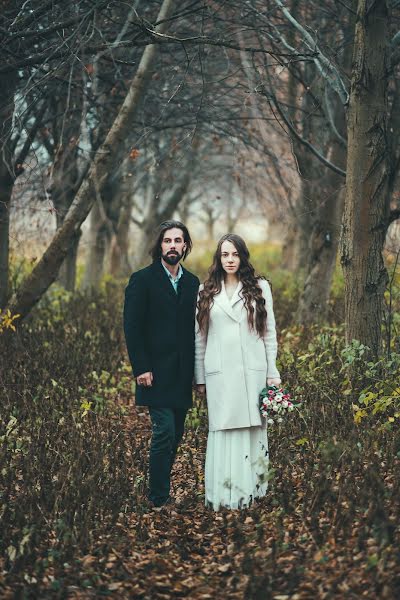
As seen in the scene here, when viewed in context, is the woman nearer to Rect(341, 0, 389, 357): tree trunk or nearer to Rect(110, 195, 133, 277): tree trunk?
Rect(341, 0, 389, 357): tree trunk

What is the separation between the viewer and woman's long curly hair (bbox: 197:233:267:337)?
17.4 ft

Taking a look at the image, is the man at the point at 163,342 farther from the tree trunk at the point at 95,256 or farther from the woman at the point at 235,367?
the tree trunk at the point at 95,256

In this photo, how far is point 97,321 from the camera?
37.1ft

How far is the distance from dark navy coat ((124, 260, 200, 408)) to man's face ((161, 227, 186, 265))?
0.09 metres

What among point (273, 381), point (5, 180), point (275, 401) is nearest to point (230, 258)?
point (273, 381)

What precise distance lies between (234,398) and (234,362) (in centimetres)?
23

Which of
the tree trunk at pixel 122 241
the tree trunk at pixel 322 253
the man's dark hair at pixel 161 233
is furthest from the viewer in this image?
the tree trunk at pixel 122 241

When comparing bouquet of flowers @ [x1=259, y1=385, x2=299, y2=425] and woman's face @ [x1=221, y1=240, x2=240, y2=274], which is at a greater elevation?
woman's face @ [x1=221, y1=240, x2=240, y2=274]

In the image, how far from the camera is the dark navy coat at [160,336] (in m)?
5.28

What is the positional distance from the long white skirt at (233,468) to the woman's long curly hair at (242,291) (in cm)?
69

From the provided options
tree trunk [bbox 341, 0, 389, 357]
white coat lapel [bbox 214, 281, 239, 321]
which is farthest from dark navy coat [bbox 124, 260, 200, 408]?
tree trunk [bbox 341, 0, 389, 357]

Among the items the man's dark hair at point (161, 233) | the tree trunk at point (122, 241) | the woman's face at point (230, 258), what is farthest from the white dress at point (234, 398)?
the tree trunk at point (122, 241)

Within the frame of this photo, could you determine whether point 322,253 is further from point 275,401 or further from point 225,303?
point 275,401

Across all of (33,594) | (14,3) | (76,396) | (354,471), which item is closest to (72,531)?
(33,594)
